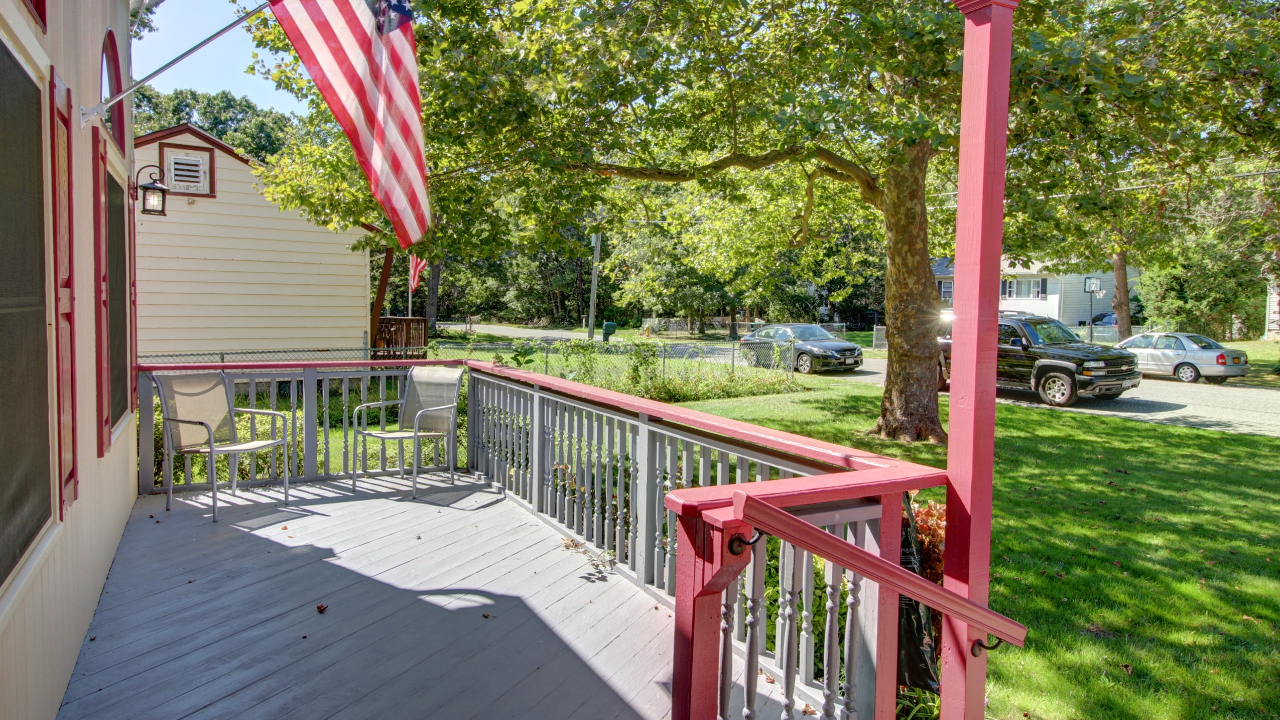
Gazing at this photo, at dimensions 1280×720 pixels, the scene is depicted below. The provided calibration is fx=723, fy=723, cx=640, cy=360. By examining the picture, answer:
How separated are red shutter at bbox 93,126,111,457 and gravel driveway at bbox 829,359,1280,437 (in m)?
13.5

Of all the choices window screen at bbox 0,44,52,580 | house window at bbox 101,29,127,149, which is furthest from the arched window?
window screen at bbox 0,44,52,580

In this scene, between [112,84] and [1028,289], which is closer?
[112,84]

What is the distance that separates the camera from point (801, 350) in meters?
18.5

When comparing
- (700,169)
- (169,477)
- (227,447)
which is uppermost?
(700,169)

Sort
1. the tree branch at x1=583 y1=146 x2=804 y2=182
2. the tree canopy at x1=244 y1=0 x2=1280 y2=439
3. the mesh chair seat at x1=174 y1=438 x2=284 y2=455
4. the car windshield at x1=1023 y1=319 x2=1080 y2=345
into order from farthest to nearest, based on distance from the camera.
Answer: the car windshield at x1=1023 y1=319 x2=1080 y2=345 → the tree branch at x1=583 y1=146 x2=804 y2=182 → the tree canopy at x1=244 y1=0 x2=1280 y2=439 → the mesh chair seat at x1=174 y1=438 x2=284 y2=455

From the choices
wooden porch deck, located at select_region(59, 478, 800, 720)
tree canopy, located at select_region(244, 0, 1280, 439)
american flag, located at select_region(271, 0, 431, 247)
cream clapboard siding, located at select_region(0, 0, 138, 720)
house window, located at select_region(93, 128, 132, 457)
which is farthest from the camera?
tree canopy, located at select_region(244, 0, 1280, 439)

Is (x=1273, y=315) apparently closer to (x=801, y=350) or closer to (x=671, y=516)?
(x=801, y=350)

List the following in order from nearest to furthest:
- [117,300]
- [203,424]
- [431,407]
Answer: [117,300]
[203,424]
[431,407]

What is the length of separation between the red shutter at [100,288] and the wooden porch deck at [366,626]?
874 millimetres

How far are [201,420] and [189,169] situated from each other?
8261mm

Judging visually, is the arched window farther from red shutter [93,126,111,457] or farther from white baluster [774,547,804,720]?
white baluster [774,547,804,720]

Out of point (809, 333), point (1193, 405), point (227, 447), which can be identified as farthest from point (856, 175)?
point (809, 333)

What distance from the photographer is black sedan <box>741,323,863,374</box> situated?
Answer: 16.5m

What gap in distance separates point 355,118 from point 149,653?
2.53m
